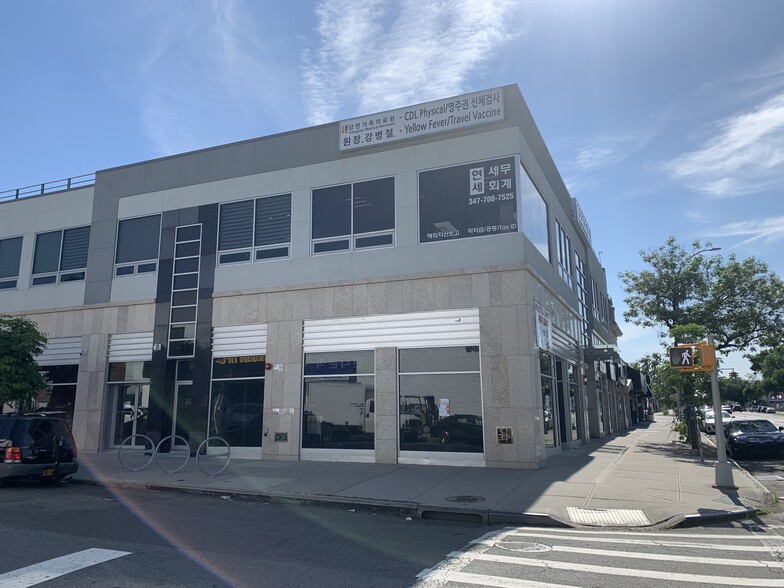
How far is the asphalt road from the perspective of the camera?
5770 mm

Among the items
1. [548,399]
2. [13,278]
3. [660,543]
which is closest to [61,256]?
[13,278]

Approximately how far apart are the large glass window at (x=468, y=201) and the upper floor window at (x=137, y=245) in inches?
375

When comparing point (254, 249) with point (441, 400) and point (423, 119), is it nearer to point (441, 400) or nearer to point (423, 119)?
point (423, 119)

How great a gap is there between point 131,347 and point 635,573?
56.6 ft

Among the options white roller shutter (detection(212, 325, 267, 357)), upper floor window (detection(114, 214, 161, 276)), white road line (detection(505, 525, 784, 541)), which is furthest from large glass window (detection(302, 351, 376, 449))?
white road line (detection(505, 525, 784, 541))

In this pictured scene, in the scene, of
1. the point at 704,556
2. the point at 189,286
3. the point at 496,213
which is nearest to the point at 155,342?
the point at 189,286

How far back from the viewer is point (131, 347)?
19.0m

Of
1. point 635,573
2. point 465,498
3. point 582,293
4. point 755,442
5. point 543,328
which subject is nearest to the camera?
point 635,573

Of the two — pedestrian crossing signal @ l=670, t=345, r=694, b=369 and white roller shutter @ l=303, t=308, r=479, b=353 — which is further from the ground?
white roller shutter @ l=303, t=308, r=479, b=353

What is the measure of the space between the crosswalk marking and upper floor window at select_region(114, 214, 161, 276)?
1562cm

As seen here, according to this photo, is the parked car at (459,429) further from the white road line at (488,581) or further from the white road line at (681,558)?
the white road line at (488,581)

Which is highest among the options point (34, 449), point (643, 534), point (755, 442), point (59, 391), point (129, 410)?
point (59, 391)

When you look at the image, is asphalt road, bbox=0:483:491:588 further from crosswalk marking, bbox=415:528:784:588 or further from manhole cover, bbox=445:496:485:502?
manhole cover, bbox=445:496:485:502

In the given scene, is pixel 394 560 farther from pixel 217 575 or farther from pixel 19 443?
pixel 19 443
